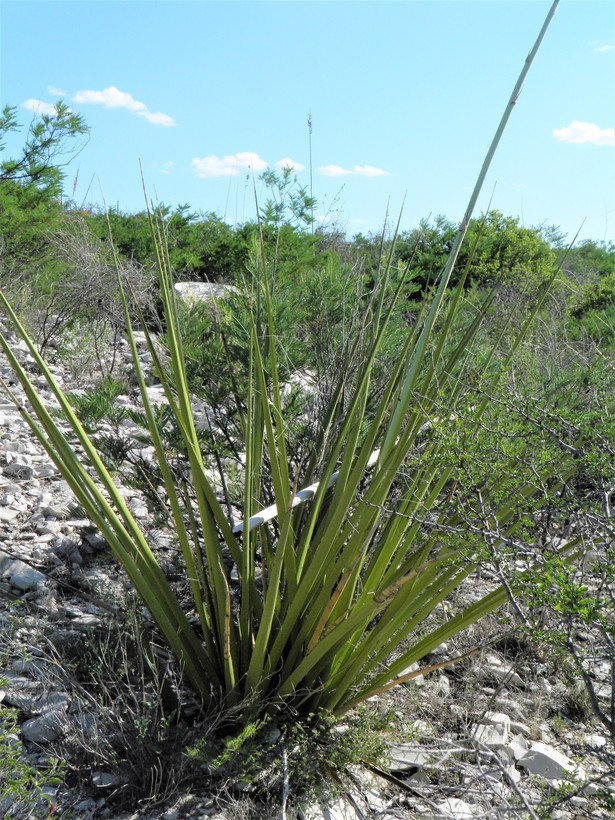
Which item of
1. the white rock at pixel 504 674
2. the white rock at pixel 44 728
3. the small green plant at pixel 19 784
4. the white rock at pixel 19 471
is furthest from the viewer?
the white rock at pixel 19 471

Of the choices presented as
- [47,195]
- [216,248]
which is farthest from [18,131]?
[216,248]

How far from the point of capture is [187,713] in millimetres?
2338

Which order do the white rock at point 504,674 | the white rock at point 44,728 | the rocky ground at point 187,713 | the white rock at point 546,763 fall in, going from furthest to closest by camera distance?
the white rock at point 504,674, the white rock at point 546,763, the white rock at point 44,728, the rocky ground at point 187,713

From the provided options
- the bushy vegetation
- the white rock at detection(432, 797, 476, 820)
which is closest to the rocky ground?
the white rock at detection(432, 797, 476, 820)

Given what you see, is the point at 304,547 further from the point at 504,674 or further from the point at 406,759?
the point at 504,674

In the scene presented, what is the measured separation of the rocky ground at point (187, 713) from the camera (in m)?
1.99

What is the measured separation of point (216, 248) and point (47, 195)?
179 cm

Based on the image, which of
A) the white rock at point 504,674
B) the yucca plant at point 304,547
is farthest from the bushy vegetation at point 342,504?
the white rock at point 504,674

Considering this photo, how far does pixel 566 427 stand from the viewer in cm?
191

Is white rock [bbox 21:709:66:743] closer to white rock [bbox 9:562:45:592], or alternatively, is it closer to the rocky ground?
the rocky ground

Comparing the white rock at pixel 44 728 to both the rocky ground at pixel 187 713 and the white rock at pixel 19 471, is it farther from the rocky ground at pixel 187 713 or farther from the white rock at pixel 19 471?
the white rock at pixel 19 471

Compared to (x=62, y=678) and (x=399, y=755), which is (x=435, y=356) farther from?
(x=62, y=678)

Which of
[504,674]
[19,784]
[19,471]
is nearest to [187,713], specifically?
[19,784]

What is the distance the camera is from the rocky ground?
1.99 metres
